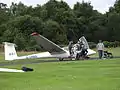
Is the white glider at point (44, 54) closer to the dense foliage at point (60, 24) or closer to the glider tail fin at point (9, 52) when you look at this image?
the glider tail fin at point (9, 52)

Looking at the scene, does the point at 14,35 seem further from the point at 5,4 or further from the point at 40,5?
the point at 5,4

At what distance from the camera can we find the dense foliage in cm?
7781

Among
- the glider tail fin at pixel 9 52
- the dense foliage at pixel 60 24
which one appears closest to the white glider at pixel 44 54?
the glider tail fin at pixel 9 52

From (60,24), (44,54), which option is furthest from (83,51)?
(60,24)

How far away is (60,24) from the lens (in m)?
88.0

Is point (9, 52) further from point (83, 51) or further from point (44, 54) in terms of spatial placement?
point (83, 51)

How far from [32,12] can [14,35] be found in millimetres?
22583

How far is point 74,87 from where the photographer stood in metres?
11.7

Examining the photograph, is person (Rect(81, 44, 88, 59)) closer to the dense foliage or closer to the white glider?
the white glider

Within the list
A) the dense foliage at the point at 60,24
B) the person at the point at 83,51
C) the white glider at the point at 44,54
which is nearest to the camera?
the person at the point at 83,51

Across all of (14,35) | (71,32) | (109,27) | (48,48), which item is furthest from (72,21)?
(48,48)

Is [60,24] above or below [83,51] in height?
above

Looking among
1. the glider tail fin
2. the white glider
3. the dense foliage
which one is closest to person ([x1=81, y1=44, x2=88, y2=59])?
the white glider

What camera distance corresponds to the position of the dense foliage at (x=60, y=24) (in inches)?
3063
